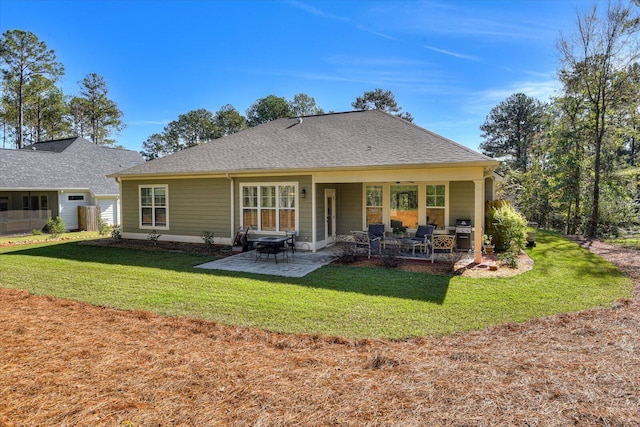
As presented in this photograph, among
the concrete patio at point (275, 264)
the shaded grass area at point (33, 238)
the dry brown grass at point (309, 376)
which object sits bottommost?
the dry brown grass at point (309, 376)

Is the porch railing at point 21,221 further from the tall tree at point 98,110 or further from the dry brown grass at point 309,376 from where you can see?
the tall tree at point 98,110

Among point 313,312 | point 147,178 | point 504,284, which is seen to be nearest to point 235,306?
point 313,312

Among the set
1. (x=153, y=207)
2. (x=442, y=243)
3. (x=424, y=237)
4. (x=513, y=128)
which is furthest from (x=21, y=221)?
(x=513, y=128)

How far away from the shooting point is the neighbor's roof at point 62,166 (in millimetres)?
17594

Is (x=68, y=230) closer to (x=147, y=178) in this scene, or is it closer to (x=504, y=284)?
(x=147, y=178)

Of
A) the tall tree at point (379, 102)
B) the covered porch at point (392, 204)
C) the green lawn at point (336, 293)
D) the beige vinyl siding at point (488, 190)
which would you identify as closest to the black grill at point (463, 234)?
the covered porch at point (392, 204)

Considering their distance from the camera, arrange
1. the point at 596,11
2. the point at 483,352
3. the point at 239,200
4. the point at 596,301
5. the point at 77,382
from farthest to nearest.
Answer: the point at 596,11 → the point at 239,200 → the point at 596,301 → the point at 483,352 → the point at 77,382

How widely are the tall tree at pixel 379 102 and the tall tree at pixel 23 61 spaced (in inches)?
1034

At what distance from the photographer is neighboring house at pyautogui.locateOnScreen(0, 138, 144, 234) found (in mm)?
17219

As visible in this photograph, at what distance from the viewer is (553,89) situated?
19000 mm

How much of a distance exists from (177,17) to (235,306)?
12.9 m

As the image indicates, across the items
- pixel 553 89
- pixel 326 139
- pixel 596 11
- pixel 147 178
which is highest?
pixel 596 11

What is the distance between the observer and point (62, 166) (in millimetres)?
20375

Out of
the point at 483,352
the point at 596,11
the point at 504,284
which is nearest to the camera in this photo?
the point at 483,352
